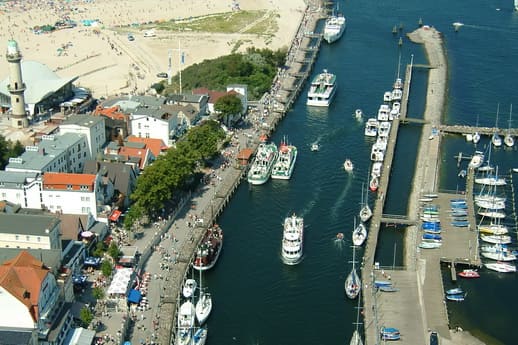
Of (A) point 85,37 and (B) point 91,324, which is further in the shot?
(A) point 85,37

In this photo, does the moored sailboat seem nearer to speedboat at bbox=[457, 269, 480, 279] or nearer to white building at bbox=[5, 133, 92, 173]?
speedboat at bbox=[457, 269, 480, 279]

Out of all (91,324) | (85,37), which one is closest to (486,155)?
(91,324)

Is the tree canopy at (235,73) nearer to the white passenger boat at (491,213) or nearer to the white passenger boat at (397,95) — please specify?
the white passenger boat at (397,95)

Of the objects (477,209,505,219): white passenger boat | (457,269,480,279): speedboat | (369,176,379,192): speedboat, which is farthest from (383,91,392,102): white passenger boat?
(457,269,480,279): speedboat

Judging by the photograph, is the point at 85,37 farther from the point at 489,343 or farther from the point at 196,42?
the point at 489,343

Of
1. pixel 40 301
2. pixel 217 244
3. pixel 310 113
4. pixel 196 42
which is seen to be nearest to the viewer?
pixel 40 301

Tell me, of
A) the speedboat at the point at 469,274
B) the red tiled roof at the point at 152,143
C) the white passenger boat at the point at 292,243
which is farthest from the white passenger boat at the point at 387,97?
the speedboat at the point at 469,274
